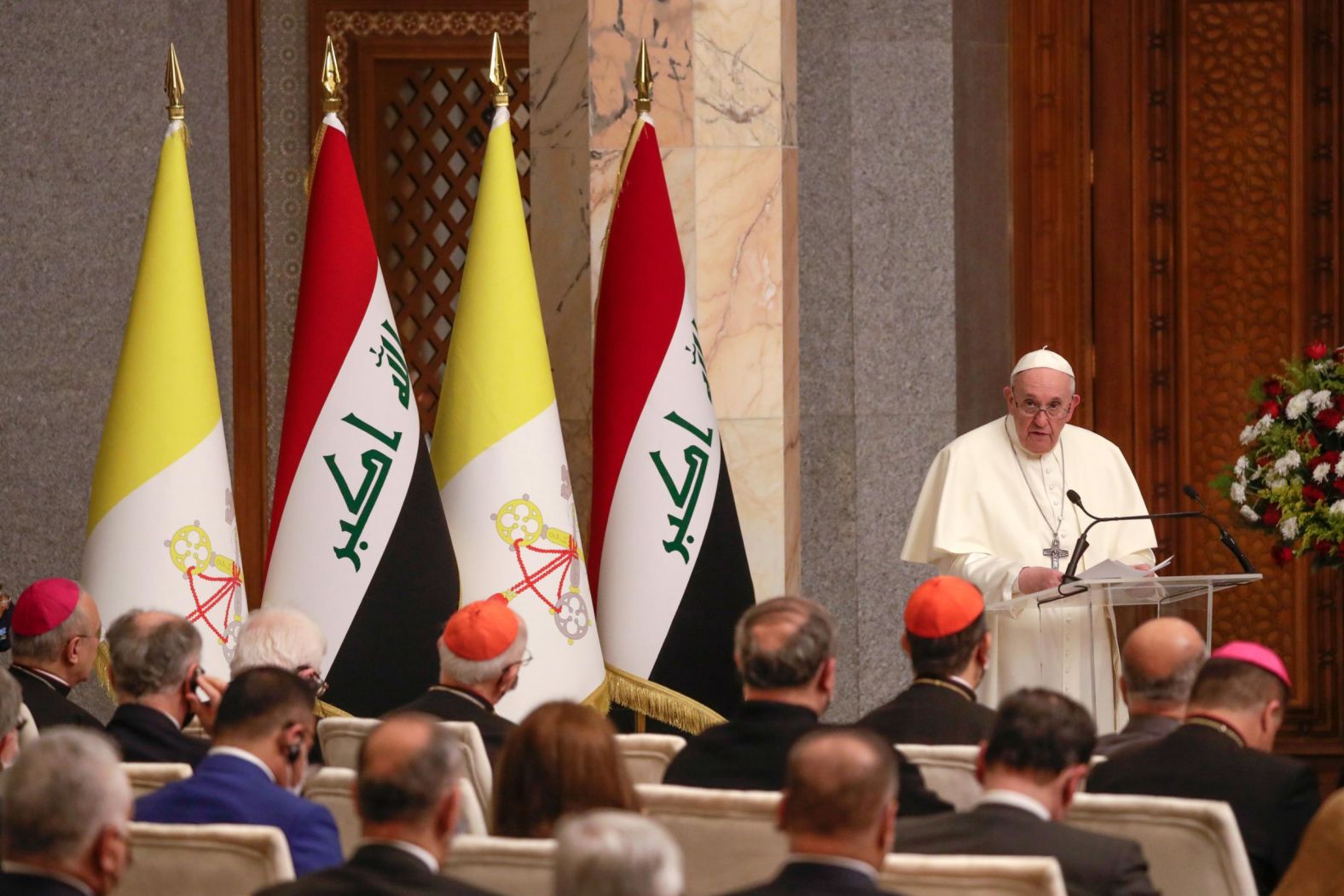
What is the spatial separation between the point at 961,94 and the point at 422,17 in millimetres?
2285

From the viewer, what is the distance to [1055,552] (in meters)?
5.71

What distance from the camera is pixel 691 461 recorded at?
559 cm

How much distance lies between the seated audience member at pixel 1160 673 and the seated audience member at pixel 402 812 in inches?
64.2

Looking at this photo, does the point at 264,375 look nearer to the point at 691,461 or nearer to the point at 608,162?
the point at 608,162

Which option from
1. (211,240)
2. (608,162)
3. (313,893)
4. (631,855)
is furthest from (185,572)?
(631,855)

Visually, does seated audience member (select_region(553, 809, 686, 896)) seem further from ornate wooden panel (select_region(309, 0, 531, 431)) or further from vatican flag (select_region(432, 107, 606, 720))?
ornate wooden panel (select_region(309, 0, 531, 431))

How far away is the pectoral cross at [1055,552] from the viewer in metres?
5.71

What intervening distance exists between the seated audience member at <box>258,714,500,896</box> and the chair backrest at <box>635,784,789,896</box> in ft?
1.70

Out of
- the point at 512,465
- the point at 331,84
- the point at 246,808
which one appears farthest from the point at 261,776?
the point at 331,84

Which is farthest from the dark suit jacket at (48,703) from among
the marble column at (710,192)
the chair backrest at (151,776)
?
the marble column at (710,192)

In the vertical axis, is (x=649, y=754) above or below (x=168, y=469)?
below

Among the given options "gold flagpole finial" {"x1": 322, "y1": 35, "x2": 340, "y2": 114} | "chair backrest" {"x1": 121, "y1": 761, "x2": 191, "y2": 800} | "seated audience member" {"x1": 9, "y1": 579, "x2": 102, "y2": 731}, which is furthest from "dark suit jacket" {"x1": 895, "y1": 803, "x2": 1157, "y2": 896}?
"gold flagpole finial" {"x1": 322, "y1": 35, "x2": 340, "y2": 114}

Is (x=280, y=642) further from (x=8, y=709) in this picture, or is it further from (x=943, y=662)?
(x=943, y=662)

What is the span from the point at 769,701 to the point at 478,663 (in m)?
0.84
